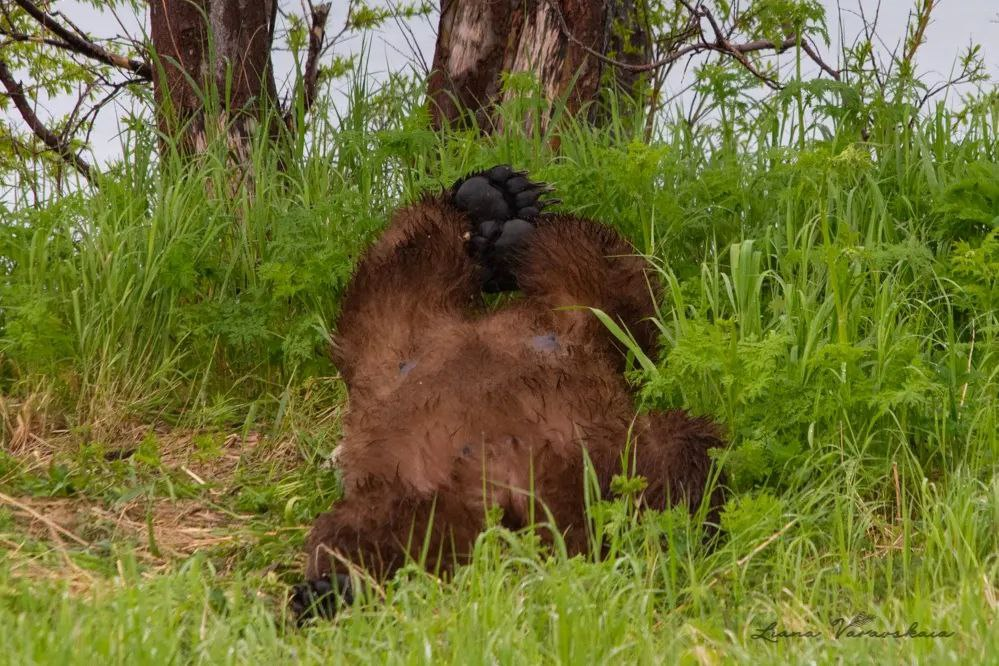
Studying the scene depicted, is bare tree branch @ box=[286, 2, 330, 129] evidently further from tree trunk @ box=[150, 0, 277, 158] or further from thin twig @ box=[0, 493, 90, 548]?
thin twig @ box=[0, 493, 90, 548]

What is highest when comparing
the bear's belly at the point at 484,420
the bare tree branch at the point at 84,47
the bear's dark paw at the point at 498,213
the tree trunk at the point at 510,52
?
the bare tree branch at the point at 84,47

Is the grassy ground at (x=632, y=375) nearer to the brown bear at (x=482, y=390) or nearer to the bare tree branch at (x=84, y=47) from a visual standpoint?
the brown bear at (x=482, y=390)

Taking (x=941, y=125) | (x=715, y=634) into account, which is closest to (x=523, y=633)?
(x=715, y=634)

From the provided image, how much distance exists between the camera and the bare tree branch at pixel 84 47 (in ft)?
24.7

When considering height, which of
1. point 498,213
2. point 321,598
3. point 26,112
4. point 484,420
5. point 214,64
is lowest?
point 321,598

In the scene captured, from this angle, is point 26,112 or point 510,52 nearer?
point 510,52

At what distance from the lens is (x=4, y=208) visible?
5301 mm

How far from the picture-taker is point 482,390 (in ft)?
11.2

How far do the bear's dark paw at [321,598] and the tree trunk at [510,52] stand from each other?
343 cm

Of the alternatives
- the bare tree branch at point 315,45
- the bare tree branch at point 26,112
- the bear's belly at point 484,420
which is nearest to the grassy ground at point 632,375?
the bear's belly at point 484,420

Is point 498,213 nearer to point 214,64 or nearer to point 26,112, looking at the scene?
point 214,64

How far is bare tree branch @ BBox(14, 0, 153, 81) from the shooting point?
7.54 m

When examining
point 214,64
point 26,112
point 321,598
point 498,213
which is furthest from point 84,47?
point 321,598

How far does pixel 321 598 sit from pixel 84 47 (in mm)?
6387
